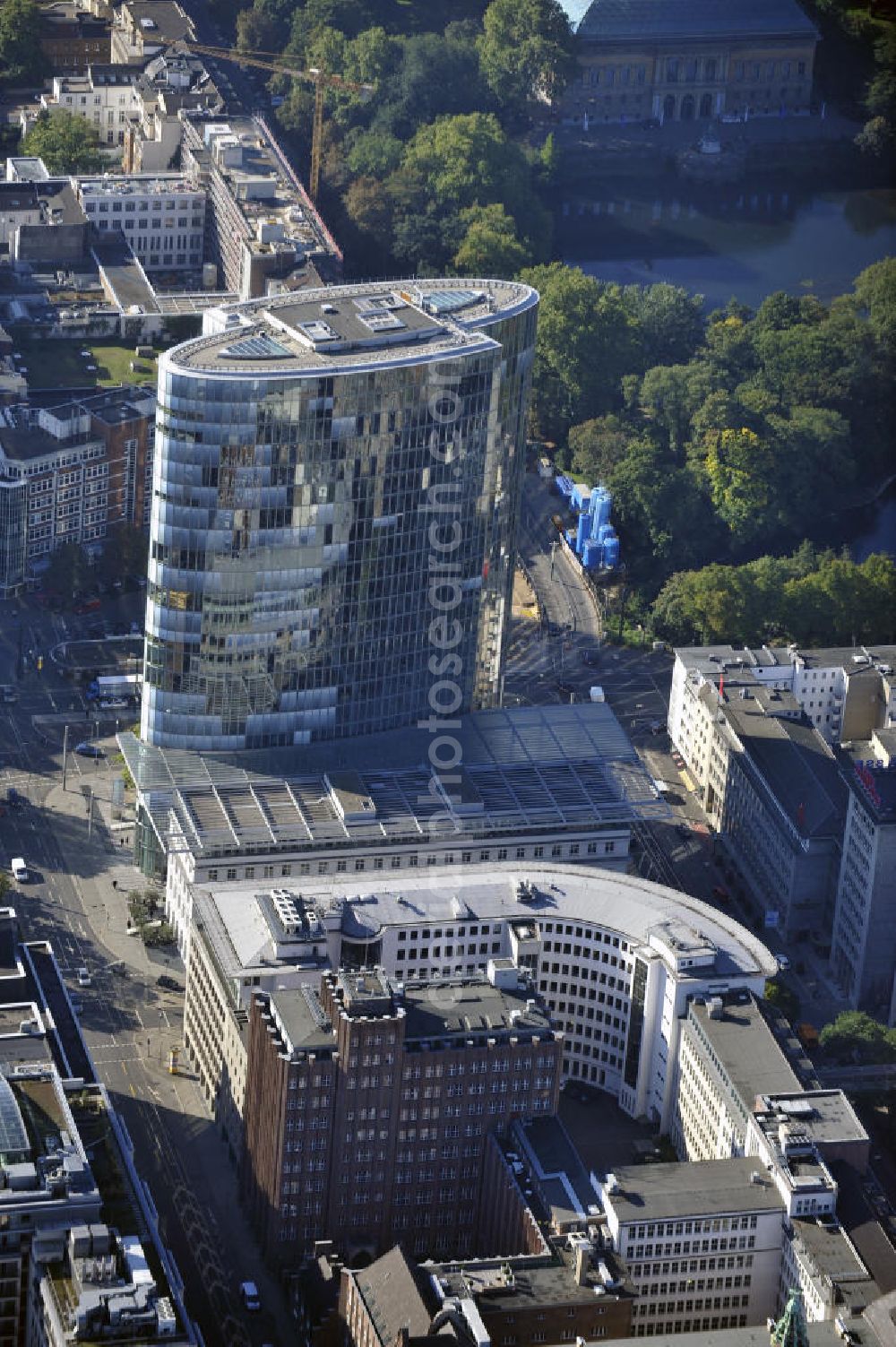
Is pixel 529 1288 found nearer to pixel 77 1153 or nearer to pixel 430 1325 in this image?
pixel 430 1325

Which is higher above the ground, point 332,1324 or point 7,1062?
point 7,1062

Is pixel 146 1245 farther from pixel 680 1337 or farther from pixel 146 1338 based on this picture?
pixel 680 1337

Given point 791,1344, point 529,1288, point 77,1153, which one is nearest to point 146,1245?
point 77,1153

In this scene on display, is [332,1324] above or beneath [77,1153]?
beneath

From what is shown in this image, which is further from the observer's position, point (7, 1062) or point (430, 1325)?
point (7, 1062)

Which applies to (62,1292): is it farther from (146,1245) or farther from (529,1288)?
(529,1288)

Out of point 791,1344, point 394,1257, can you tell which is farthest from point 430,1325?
point 791,1344

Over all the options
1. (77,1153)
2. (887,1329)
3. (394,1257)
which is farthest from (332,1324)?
(887,1329)

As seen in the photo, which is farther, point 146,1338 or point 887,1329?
point 887,1329
